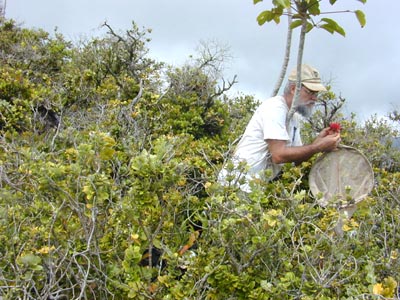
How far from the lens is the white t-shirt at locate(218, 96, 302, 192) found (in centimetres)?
330

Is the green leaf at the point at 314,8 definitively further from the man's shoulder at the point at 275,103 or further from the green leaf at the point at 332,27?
the man's shoulder at the point at 275,103

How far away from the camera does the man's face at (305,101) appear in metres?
3.46

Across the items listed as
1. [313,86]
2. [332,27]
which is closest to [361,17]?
[332,27]

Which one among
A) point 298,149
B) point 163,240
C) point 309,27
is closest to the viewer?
point 163,240

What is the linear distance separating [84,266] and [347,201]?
1275 mm

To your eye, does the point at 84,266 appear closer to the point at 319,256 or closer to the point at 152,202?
the point at 152,202

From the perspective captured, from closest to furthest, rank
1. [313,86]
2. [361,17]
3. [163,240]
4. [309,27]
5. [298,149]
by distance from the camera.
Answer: [163,240]
[361,17]
[309,27]
[298,149]
[313,86]

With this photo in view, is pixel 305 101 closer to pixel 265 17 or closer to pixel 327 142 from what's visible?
pixel 327 142

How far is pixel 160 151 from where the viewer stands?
232cm

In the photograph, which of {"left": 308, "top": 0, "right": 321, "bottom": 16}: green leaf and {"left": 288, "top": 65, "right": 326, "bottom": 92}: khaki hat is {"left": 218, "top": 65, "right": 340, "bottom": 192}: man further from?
{"left": 308, "top": 0, "right": 321, "bottom": 16}: green leaf

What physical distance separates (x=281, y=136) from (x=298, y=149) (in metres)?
0.12

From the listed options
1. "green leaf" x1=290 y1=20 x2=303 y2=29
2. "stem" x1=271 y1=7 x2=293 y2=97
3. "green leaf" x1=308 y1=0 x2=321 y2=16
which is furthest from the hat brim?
"green leaf" x1=308 y1=0 x2=321 y2=16

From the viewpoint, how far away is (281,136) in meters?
3.27

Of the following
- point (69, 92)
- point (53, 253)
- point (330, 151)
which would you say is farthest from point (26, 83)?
point (53, 253)
